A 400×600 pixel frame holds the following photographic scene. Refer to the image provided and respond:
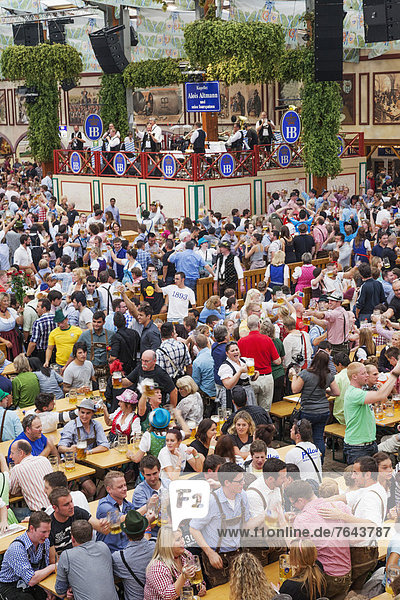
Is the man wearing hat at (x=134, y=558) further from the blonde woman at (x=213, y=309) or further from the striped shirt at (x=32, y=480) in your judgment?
the blonde woman at (x=213, y=309)

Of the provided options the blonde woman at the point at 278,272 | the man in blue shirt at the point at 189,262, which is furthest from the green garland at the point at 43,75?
the blonde woman at the point at 278,272

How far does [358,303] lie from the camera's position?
12.2 m

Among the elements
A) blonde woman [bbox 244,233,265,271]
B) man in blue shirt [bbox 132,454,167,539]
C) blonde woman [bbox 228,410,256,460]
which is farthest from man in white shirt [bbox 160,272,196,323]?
man in blue shirt [bbox 132,454,167,539]

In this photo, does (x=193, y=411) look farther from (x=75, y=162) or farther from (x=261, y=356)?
(x=75, y=162)

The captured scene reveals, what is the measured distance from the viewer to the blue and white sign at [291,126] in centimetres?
2208

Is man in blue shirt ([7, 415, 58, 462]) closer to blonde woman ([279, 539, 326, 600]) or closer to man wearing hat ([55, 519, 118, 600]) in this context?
man wearing hat ([55, 519, 118, 600])

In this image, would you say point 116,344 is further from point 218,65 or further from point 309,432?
point 218,65

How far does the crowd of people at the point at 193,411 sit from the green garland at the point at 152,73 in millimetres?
11300

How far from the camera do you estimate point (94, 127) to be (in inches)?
996

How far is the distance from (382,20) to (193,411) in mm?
13555

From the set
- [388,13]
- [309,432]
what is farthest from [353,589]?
[388,13]

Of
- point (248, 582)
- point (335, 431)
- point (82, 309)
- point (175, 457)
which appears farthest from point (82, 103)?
point (248, 582)

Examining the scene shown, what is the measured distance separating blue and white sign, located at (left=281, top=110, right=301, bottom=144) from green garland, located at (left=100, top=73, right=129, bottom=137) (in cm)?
608

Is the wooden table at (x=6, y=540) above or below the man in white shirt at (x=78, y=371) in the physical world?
below
